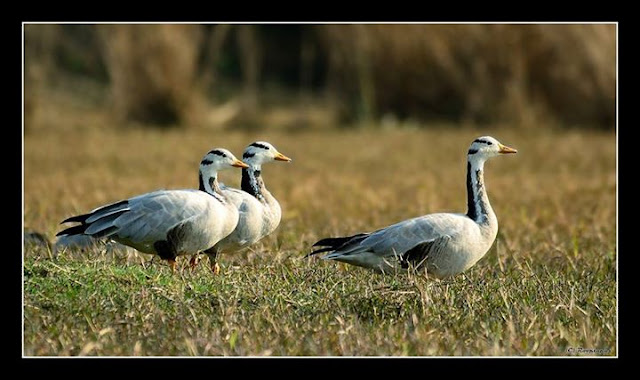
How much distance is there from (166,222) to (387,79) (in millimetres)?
13203

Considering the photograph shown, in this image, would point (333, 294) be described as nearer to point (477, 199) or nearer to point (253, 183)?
point (477, 199)

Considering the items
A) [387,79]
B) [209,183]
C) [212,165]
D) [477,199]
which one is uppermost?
[387,79]

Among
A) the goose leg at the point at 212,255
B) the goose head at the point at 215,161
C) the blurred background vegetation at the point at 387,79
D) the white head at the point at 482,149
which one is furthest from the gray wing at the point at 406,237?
the blurred background vegetation at the point at 387,79

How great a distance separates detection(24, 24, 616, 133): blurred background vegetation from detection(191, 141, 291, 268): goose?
35.9ft

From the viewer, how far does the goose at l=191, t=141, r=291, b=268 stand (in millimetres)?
6383

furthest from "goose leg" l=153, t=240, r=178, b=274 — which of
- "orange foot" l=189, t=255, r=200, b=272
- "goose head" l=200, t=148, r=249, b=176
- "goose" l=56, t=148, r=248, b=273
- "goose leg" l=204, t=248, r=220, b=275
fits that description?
"goose head" l=200, t=148, r=249, b=176

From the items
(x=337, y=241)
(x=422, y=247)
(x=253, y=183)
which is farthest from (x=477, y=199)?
(x=253, y=183)

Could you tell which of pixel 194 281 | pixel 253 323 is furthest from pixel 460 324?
pixel 194 281

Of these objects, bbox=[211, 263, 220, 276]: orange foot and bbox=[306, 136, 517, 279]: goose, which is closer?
bbox=[306, 136, 517, 279]: goose

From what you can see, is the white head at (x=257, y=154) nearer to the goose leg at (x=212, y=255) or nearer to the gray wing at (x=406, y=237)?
the goose leg at (x=212, y=255)

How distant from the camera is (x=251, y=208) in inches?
254

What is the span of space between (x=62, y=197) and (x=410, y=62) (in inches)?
368

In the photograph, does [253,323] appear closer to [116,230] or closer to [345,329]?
[345,329]

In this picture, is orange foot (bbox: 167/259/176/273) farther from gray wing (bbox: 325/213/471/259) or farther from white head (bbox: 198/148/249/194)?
gray wing (bbox: 325/213/471/259)
